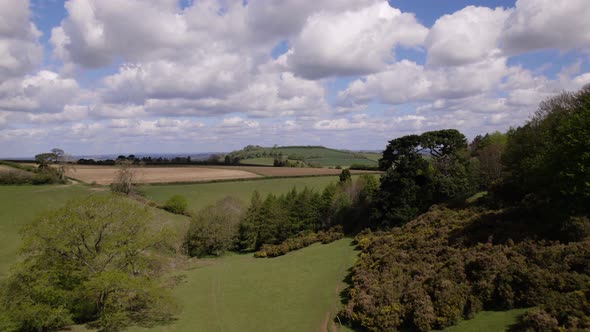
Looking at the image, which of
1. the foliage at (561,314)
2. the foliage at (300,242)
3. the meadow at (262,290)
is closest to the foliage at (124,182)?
the meadow at (262,290)

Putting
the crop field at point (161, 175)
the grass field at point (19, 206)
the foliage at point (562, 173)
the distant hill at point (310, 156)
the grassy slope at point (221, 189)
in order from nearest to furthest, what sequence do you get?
1. the foliage at point (562, 173)
2. the grass field at point (19, 206)
3. the grassy slope at point (221, 189)
4. the crop field at point (161, 175)
5. the distant hill at point (310, 156)

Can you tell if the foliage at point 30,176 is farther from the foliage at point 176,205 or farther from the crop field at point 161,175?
the foliage at point 176,205

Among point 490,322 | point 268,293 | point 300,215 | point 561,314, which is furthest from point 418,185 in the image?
point 561,314

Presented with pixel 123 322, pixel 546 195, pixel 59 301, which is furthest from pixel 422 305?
pixel 59 301

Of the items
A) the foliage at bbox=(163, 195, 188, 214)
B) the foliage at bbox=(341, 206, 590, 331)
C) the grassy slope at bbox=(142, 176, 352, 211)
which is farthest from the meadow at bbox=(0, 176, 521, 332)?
the grassy slope at bbox=(142, 176, 352, 211)

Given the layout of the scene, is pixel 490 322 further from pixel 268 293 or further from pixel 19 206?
pixel 19 206
